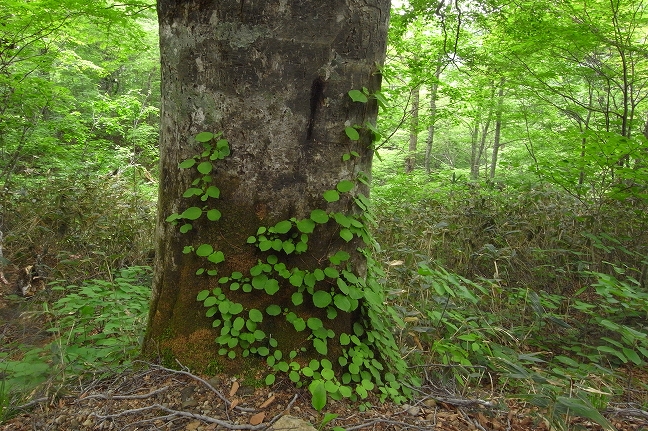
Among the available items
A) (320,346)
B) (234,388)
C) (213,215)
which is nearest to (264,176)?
(213,215)

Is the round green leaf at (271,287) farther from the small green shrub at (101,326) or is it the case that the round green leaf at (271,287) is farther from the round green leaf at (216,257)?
the small green shrub at (101,326)

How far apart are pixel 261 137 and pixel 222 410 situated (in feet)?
3.80

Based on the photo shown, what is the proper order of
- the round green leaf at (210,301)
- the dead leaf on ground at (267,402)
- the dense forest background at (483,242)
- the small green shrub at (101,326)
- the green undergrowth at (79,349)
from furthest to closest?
the dense forest background at (483,242) → the small green shrub at (101,326) → the green undergrowth at (79,349) → the round green leaf at (210,301) → the dead leaf on ground at (267,402)

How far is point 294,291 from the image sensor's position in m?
1.75

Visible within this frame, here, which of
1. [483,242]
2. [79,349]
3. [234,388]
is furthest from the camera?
[483,242]

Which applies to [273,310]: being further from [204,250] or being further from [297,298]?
[204,250]

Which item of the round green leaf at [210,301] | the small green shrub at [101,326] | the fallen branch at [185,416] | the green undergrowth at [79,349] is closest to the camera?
the fallen branch at [185,416]

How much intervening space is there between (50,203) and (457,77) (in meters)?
9.94

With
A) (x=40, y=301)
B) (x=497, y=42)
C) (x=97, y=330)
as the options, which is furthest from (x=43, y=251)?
(x=497, y=42)

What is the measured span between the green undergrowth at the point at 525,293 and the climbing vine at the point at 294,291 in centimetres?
54

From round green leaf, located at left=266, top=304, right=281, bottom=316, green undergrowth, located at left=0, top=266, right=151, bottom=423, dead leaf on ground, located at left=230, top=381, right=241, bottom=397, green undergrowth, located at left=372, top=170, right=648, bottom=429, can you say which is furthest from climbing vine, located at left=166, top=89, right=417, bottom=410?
green undergrowth, located at left=0, top=266, right=151, bottom=423

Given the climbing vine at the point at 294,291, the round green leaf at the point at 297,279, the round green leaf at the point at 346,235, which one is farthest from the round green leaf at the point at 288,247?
the round green leaf at the point at 346,235

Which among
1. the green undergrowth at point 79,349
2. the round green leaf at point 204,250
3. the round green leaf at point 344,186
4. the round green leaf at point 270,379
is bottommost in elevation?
the green undergrowth at point 79,349

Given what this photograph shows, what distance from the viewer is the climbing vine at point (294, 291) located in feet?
5.50
